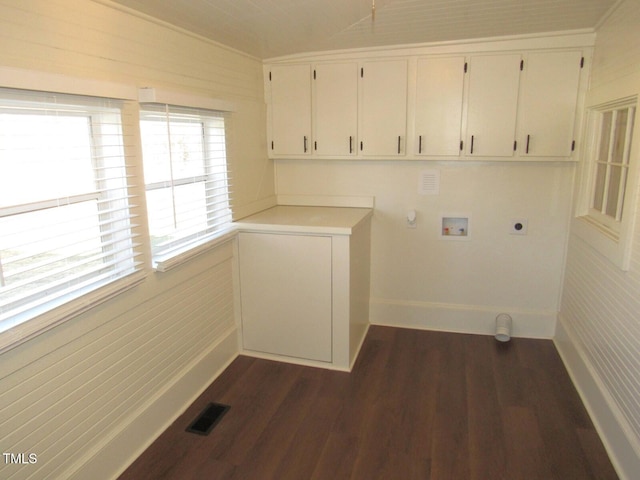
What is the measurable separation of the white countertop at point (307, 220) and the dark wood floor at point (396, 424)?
3.26ft

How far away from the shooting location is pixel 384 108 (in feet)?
11.0

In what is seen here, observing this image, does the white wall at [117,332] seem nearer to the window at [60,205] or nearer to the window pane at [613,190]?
the window at [60,205]

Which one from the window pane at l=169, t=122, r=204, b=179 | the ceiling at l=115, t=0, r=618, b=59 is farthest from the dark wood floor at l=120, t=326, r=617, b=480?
the ceiling at l=115, t=0, r=618, b=59

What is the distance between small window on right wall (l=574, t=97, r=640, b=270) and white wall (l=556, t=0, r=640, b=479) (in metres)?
0.07

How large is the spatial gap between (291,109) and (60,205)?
2.09 m

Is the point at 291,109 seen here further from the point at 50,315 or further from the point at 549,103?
the point at 50,315

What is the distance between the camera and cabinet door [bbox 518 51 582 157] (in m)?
3.02

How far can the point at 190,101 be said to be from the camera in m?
2.50

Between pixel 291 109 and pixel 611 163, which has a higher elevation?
pixel 291 109

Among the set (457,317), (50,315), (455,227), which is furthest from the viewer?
(457,317)

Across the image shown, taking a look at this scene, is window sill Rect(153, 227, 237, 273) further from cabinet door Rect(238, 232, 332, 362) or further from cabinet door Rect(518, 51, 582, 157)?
cabinet door Rect(518, 51, 582, 157)

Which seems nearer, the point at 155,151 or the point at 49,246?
the point at 49,246

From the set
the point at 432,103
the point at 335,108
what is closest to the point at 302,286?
the point at 335,108

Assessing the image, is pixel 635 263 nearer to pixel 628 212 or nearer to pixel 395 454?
pixel 628 212
